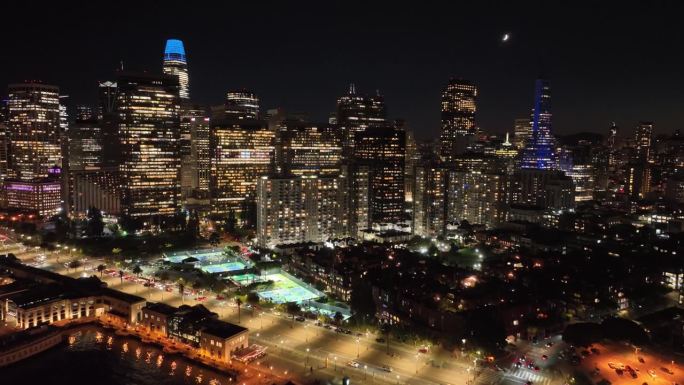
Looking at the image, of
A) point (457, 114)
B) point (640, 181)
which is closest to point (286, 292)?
point (640, 181)

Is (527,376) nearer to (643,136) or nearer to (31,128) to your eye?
(31,128)

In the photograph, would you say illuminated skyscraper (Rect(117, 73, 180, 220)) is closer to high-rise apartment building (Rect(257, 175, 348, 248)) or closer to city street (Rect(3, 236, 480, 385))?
high-rise apartment building (Rect(257, 175, 348, 248))

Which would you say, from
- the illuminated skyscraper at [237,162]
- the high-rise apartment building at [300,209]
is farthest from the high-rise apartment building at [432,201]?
the illuminated skyscraper at [237,162]

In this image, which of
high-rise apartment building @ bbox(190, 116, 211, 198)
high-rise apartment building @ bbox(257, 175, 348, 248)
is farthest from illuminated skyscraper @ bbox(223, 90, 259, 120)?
high-rise apartment building @ bbox(257, 175, 348, 248)

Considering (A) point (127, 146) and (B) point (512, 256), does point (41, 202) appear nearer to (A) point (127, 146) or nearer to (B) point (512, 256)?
(A) point (127, 146)

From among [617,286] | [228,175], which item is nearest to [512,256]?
[617,286]

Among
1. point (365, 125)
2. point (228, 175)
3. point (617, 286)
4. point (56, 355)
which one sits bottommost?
point (56, 355)
